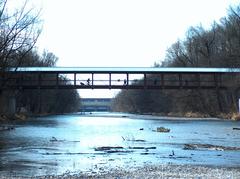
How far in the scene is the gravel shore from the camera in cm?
1196

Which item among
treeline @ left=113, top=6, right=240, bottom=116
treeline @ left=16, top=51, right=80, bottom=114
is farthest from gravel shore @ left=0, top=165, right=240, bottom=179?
treeline @ left=16, top=51, right=80, bottom=114

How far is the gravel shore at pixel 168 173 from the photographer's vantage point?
1196cm

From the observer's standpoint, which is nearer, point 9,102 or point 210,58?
point 9,102

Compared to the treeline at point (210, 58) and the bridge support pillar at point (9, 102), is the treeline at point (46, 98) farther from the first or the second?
the treeline at point (210, 58)

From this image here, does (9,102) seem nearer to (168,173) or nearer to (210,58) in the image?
(210,58)

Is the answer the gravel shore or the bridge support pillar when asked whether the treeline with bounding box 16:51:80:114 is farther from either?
the gravel shore

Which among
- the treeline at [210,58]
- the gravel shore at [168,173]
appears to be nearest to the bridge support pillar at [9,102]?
the treeline at [210,58]

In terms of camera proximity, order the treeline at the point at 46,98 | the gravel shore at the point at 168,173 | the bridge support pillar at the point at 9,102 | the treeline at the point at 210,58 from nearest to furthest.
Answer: the gravel shore at the point at 168,173 < the bridge support pillar at the point at 9,102 < the treeline at the point at 210,58 < the treeline at the point at 46,98

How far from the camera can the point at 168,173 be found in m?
12.6

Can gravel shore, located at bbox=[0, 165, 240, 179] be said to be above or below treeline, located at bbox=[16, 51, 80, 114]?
below

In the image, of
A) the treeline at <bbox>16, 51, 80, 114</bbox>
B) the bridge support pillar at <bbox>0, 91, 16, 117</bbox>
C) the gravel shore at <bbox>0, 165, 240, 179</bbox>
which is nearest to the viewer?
the gravel shore at <bbox>0, 165, 240, 179</bbox>

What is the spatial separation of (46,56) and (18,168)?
9325cm

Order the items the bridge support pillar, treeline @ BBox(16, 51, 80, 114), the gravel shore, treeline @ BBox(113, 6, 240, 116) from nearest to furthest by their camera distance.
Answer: the gravel shore < the bridge support pillar < treeline @ BBox(113, 6, 240, 116) < treeline @ BBox(16, 51, 80, 114)

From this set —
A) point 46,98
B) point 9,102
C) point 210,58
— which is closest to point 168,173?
point 9,102
